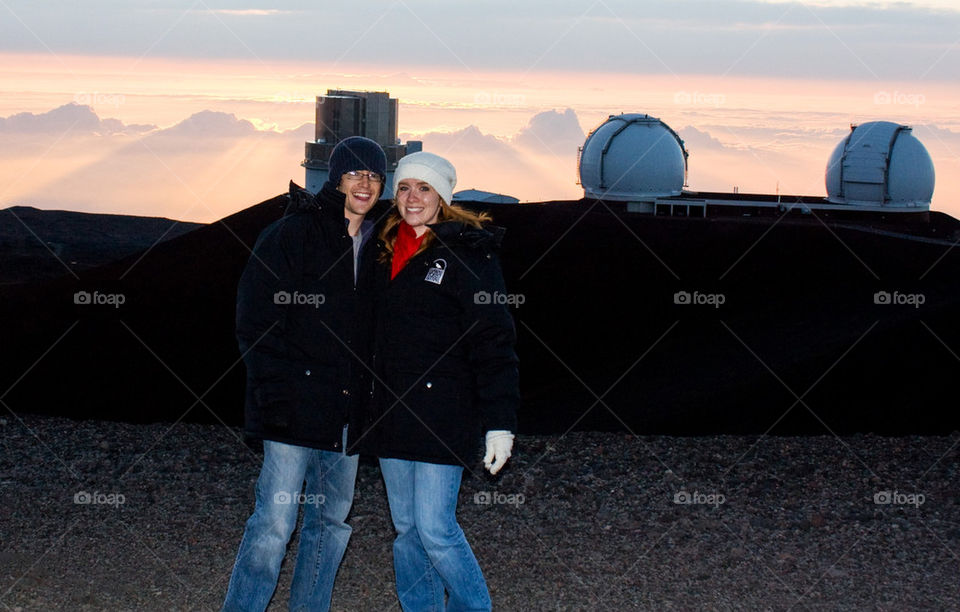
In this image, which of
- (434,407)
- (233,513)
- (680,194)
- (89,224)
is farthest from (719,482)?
(89,224)

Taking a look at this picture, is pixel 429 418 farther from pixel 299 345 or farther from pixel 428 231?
pixel 428 231

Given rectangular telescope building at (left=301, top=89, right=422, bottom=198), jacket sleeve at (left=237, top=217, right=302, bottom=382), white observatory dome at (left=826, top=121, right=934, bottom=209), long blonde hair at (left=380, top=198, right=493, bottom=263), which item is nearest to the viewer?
jacket sleeve at (left=237, top=217, right=302, bottom=382)

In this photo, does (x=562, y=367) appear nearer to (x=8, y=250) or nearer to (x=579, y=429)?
(x=579, y=429)

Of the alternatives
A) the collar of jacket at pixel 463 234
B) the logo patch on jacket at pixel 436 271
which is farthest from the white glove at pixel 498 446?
the collar of jacket at pixel 463 234

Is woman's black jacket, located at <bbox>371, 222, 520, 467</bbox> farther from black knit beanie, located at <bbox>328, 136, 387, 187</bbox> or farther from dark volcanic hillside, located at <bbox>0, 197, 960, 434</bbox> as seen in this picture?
dark volcanic hillside, located at <bbox>0, 197, 960, 434</bbox>

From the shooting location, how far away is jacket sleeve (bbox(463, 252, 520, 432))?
4503 mm

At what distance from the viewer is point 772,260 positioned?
1562cm

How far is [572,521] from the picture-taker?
7262mm

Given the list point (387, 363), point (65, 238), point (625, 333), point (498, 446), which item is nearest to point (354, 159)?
point (387, 363)

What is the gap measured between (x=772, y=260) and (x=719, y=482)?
8.05 meters

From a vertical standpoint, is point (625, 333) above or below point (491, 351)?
above

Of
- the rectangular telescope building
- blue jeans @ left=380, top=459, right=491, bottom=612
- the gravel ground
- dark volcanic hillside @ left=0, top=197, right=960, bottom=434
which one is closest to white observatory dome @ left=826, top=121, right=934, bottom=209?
the rectangular telescope building

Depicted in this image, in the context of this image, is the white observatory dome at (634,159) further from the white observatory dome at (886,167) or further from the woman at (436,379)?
the woman at (436,379)

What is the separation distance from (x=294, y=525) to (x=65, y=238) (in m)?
35.4
